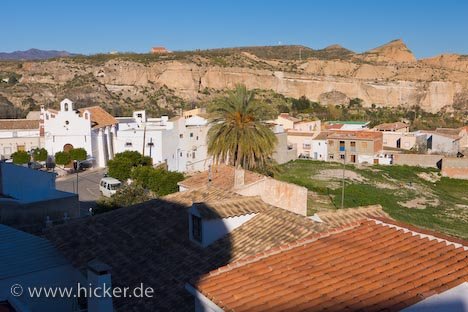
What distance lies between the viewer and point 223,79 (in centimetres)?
9781

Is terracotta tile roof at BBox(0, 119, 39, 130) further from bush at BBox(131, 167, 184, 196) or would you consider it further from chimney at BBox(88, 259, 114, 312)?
chimney at BBox(88, 259, 114, 312)

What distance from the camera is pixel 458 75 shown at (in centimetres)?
11644

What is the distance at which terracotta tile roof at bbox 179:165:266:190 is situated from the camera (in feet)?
53.6

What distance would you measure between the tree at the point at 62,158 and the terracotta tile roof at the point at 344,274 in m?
31.4

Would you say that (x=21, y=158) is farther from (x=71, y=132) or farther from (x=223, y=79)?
(x=223, y=79)

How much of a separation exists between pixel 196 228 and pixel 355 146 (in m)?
44.2

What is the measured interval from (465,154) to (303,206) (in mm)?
45425

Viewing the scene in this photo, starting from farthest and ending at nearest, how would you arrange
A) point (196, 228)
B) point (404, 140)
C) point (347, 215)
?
point (404, 140), point (196, 228), point (347, 215)

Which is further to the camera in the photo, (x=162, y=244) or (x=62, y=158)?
(x=62, y=158)

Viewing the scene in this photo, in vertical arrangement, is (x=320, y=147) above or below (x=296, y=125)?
below

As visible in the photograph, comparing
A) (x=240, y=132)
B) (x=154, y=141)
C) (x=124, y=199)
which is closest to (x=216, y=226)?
(x=240, y=132)

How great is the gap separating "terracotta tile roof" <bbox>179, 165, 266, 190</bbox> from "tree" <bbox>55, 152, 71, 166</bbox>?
65.4 ft

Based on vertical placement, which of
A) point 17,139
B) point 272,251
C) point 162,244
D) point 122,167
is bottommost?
point 122,167

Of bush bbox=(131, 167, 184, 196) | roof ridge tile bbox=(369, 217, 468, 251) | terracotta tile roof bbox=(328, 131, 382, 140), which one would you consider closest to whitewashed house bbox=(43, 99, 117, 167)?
bush bbox=(131, 167, 184, 196)
